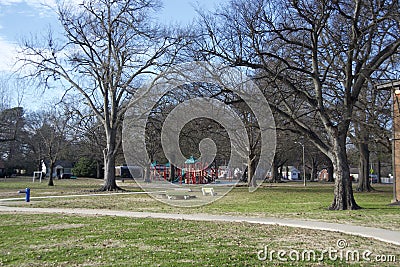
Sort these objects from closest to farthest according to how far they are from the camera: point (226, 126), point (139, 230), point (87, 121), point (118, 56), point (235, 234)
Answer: point (235, 234) → point (139, 230) → point (226, 126) → point (118, 56) → point (87, 121)

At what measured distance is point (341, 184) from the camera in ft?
62.9

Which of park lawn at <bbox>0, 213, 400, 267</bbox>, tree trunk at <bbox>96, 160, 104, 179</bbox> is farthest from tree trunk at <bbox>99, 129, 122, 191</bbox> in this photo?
tree trunk at <bbox>96, 160, 104, 179</bbox>

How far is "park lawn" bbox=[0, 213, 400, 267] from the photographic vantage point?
8.33m

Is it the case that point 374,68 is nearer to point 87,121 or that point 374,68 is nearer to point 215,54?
point 215,54

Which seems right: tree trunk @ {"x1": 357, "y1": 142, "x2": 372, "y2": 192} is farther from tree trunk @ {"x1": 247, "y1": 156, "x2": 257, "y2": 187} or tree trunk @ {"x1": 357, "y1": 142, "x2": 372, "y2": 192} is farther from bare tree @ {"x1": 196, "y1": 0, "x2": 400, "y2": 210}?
bare tree @ {"x1": 196, "y1": 0, "x2": 400, "y2": 210}

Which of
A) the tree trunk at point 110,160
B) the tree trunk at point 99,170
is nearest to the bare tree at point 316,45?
the tree trunk at point 110,160

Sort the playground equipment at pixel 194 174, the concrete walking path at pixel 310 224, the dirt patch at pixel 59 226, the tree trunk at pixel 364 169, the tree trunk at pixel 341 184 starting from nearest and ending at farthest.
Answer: the concrete walking path at pixel 310 224, the dirt patch at pixel 59 226, the tree trunk at pixel 341 184, the tree trunk at pixel 364 169, the playground equipment at pixel 194 174

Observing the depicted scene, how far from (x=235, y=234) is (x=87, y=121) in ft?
88.9

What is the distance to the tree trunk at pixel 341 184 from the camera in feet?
62.3

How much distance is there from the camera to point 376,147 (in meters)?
42.6

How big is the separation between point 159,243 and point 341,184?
444 inches

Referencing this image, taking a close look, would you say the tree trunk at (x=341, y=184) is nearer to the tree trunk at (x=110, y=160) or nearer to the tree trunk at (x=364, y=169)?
the tree trunk at (x=110, y=160)

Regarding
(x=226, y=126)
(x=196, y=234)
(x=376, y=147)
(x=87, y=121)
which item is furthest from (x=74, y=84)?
(x=376, y=147)

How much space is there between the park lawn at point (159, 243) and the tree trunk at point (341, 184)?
678 centimetres
